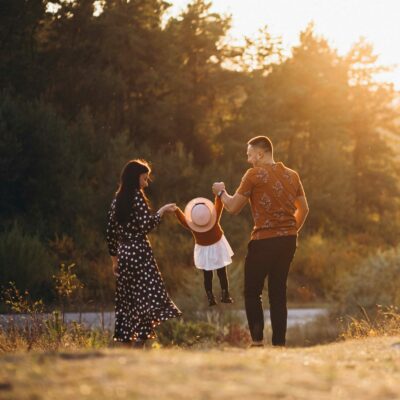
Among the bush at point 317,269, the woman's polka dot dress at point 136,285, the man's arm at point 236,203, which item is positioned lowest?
the bush at point 317,269

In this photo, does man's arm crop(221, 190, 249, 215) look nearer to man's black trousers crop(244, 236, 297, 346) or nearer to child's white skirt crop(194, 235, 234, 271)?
man's black trousers crop(244, 236, 297, 346)

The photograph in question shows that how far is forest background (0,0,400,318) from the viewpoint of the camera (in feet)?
74.0

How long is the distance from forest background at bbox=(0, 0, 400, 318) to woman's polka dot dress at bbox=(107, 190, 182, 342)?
8295mm

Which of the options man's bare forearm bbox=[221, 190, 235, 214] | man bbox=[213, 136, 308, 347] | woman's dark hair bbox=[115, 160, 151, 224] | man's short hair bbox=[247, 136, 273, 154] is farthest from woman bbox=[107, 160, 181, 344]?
man's short hair bbox=[247, 136, 273, 154]

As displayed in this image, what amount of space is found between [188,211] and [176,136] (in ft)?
87.8

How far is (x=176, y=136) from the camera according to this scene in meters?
36.1

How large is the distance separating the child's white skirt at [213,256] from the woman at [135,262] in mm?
464

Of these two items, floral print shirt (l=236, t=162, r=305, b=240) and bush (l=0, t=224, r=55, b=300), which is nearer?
floral print shirt (l=236, t=162, r=305, b=240)

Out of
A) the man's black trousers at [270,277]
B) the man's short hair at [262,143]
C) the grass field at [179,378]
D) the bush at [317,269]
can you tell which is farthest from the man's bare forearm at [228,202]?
the bush at [317,269]

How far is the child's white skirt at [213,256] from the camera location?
29.9ft

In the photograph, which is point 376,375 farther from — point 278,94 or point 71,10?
point 278,94

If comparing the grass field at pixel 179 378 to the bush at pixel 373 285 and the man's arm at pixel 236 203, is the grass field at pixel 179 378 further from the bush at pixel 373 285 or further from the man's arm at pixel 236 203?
the bush at pixel 373 285

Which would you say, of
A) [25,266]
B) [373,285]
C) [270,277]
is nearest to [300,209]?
[270,277]

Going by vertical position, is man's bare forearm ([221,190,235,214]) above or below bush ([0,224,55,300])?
above
